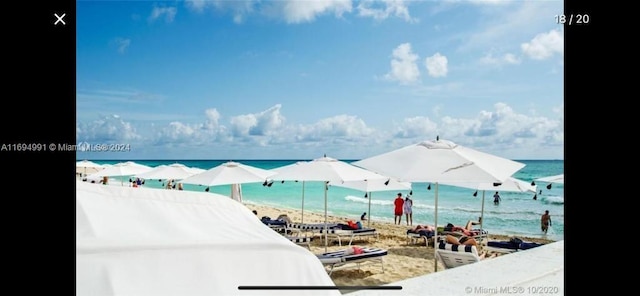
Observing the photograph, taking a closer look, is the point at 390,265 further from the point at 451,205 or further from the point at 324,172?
the point at 451,205

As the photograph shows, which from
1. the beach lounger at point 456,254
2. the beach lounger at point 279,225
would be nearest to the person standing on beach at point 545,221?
the beach lounger at point 279,225

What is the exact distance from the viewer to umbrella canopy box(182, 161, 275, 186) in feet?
40.6

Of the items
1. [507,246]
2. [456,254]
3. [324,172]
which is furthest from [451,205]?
[456,254]

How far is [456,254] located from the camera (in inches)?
307

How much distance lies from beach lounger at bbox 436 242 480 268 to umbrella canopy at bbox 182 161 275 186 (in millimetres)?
5672

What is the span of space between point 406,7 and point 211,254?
2.06 m

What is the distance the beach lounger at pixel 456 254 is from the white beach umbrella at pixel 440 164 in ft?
1.72

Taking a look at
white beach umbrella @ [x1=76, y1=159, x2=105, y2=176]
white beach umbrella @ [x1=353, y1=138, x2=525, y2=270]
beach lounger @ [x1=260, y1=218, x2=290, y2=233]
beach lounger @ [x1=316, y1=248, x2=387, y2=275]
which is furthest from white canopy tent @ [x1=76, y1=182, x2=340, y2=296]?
beach lounger @ [x1=260, y1=218, x2=290, y2=233]

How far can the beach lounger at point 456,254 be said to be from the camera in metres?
7.75

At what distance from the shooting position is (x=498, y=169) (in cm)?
746

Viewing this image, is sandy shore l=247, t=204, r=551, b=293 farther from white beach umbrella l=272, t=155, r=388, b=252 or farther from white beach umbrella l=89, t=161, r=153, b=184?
white beach umbrella l=89, t=161, r=153, b=184
